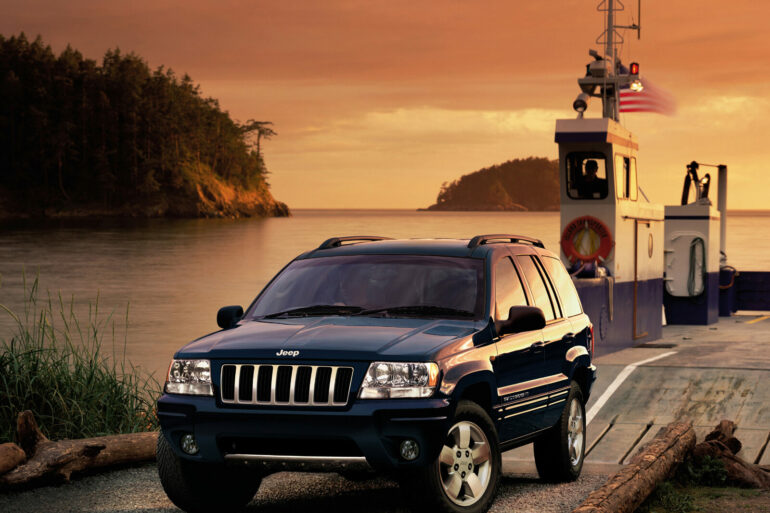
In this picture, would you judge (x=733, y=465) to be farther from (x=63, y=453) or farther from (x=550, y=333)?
(x=63, y=453)

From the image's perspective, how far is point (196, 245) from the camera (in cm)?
11406

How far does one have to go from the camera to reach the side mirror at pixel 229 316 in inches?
304

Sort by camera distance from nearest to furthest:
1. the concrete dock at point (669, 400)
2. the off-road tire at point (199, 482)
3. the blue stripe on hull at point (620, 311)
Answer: the off-road tire at point (199, 482), the concrete dock at point (669, 400), the blue stripe on hull at point (620, 311)

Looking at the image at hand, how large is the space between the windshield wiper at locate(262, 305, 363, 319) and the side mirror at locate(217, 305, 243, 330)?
0.61 feet

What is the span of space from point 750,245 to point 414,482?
143 meters

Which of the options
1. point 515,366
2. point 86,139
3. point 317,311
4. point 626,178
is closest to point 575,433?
point 515,366

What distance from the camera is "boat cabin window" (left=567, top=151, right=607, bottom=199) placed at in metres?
20.1

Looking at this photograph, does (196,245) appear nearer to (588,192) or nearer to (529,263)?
(588,192)

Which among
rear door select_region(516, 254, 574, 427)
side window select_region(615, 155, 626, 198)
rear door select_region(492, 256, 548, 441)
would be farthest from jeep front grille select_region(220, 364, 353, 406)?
side window select_region(615, 155, 626, 198)

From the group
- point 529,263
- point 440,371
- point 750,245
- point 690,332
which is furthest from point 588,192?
point 750,245

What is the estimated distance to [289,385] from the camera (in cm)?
665

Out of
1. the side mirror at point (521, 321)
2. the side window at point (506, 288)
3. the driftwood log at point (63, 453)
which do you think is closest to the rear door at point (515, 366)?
the side window at point (506, 288)

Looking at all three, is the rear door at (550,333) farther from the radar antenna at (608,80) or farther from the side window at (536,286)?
the radar antenna at (608,80)

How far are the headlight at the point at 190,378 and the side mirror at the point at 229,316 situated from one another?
27.4 inches
